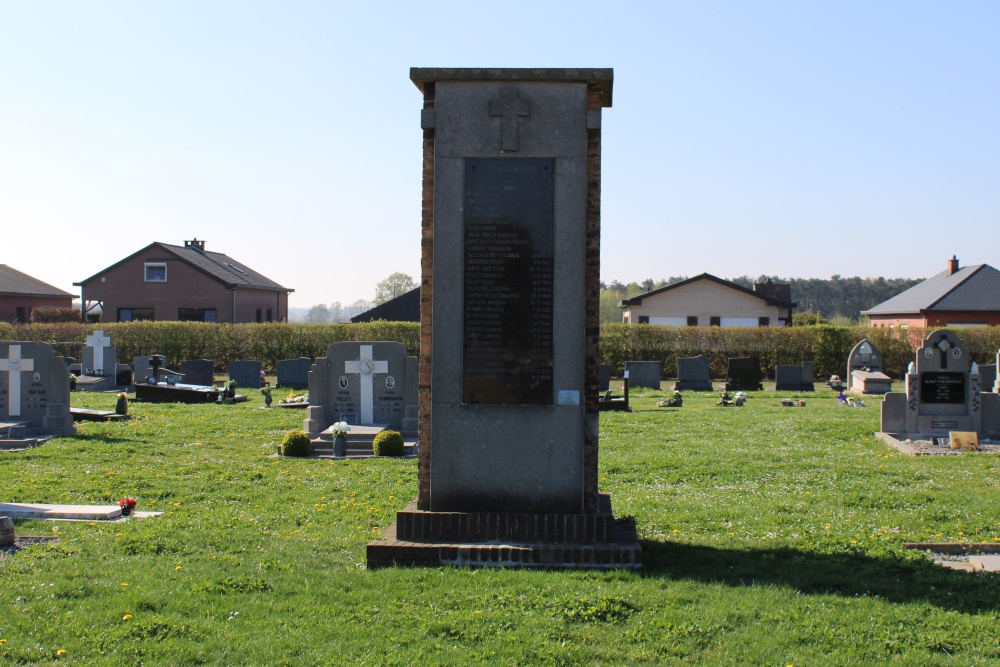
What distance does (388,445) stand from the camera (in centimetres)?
1398

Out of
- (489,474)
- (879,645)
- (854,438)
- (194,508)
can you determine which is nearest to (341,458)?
(194,508)

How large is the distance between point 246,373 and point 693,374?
1393cm

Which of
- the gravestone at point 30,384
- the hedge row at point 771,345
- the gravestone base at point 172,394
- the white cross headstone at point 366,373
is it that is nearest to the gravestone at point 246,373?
the gravestone base at point 172,394

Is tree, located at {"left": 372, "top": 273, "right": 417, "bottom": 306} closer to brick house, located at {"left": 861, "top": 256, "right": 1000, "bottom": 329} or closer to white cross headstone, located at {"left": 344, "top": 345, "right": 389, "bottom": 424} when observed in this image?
brick house, located at {"left": 861, "top": 256, "right": 1000, "bottom": 329}

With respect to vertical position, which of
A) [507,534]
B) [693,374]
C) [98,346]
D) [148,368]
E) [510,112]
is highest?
[510,112]

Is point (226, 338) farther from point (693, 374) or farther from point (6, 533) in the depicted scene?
point (6, 533)

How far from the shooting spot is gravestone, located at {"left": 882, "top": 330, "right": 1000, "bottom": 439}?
50.5ft

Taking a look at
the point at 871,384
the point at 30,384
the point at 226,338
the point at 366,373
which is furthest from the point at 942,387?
the point at 226,338

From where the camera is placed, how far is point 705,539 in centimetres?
773

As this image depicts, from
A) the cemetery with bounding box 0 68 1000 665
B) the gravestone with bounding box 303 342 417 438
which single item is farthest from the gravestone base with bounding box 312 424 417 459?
the cemetery with bounding box 0 68 1000 665

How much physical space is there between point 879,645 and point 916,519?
416cm

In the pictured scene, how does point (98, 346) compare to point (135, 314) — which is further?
point (135, 314)

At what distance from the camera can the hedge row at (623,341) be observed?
3434 cm

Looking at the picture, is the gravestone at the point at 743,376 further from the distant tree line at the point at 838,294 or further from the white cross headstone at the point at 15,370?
the distant tree line at the point at 838,294
